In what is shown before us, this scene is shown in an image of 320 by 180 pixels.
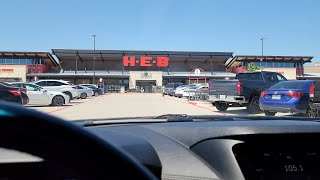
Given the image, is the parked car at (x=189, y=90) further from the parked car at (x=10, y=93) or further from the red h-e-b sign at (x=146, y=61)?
the red h-e-b sign at (x=146, y=61)

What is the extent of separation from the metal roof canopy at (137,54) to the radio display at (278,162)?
273 feet

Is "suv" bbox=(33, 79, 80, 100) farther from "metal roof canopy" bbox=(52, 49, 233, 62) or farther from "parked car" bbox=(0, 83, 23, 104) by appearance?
"metal roof canopy" bbox=(52, 49, 233, 62)

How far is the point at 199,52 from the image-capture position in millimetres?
87500

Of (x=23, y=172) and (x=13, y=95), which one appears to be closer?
(x=23, y=172)

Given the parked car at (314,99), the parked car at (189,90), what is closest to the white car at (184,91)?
the parked car at (189,90)

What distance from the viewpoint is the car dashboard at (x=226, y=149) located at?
2123mm

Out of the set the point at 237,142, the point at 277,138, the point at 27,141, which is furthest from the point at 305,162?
the point at 27,141

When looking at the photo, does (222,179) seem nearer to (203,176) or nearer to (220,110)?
(203,176)

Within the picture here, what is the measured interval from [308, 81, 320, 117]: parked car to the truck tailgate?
3906 millimetres

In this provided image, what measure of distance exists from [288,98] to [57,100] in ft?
48.1

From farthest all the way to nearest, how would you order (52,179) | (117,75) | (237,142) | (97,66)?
(97,66) < (117,75) < (237,142) < (52,179)

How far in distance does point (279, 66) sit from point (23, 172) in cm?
8754

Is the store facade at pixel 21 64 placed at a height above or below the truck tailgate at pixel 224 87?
above

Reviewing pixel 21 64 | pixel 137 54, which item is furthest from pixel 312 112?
pixel 137 54
